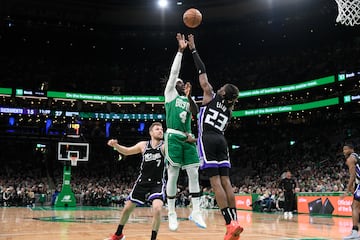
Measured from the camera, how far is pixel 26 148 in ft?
126

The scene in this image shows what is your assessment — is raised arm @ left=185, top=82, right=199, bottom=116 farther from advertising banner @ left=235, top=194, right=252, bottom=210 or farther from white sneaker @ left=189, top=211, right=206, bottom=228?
advertising banner @ left=235, top=194, right=252, bottom=210

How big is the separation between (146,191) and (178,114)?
132 cm

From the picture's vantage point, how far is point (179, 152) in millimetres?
6957

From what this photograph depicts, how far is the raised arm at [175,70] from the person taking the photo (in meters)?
6.81

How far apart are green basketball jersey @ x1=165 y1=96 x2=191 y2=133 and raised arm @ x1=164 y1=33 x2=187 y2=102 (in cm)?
10

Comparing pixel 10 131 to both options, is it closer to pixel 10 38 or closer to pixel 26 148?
pixel 26 148

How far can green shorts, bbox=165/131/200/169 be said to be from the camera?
272 inches

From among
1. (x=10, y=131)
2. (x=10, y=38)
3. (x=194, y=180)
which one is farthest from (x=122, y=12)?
(x=194, y=180)

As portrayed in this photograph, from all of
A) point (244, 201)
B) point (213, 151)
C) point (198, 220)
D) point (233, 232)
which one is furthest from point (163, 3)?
point (233, 232)

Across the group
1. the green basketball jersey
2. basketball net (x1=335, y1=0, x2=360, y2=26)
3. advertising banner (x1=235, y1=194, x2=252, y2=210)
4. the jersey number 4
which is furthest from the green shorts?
advertising banner (x1=235, y1=194, x2=252, y2=210)

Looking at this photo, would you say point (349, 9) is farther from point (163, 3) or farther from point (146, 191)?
point (163, 3)

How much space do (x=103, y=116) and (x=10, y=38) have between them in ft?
32.3

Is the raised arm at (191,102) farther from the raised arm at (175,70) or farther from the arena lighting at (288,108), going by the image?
the arena lighting at (288,108)

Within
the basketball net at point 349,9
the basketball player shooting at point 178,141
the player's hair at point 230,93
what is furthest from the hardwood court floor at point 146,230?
the basketball net at point 349,9
